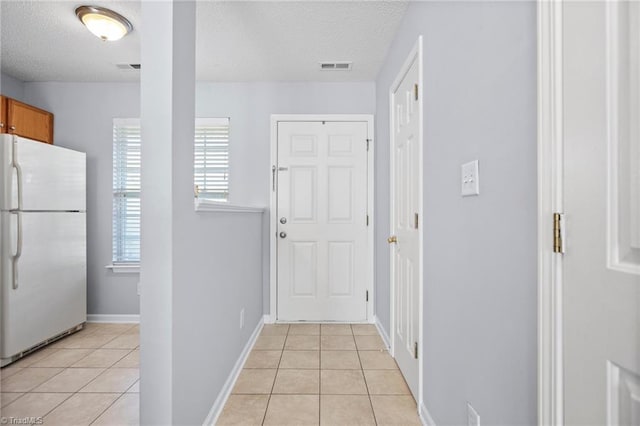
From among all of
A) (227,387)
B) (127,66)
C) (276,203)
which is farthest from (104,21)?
(227,387)

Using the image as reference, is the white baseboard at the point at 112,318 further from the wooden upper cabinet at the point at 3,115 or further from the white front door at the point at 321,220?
the wooden upper cabinet at the point at 3,115

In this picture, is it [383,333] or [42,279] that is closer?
[42,279]

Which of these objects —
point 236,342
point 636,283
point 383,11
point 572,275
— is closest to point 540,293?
point 572,275

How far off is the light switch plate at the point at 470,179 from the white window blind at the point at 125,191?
3.37 metres

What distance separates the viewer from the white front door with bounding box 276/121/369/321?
339cm

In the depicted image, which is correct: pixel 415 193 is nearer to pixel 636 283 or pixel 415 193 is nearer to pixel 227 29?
pixel 636 283

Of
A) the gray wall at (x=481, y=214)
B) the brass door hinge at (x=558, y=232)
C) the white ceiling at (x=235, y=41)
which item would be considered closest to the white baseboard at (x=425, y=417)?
the gray wall at (x=481, y=214)

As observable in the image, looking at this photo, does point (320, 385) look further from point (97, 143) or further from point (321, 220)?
point (97, 143)

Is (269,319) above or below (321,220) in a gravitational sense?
below

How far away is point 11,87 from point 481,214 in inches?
177

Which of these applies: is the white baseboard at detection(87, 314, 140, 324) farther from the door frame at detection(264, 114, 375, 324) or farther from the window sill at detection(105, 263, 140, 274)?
the door frame at detection(264, 114, 375, 324)

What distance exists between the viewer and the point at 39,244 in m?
2.71

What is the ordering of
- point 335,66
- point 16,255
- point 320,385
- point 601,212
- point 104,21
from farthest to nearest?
point 335,66 < point 16,255 < point 104,21 < point 320,385 < point 601,212

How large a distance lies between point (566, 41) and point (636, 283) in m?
0.54
